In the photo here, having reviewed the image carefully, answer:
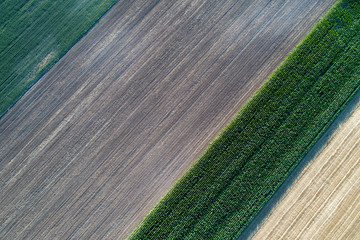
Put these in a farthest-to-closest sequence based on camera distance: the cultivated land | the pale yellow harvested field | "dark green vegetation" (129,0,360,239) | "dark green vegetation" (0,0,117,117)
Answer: "dark green vegetation" (0,0,117,117) < the cultivated land < "dark green vegetation" (129,0,360,239) < the pale yellow harvested field

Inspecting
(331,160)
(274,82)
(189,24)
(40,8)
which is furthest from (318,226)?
(40,8)

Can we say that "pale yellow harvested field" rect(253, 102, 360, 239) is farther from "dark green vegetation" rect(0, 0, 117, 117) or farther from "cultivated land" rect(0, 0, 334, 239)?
Answer: "dark green vegetation" rect(0, 0, 117, 117)

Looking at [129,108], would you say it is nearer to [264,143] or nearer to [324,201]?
[264,143]

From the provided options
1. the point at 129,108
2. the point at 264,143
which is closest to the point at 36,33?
the point at 129,108

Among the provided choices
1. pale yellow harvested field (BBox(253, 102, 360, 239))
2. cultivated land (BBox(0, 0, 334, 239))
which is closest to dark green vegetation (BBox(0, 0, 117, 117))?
cultivated land (BBox(0, 0, 334, 239))

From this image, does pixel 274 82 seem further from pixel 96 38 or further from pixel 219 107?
pixel 96 38

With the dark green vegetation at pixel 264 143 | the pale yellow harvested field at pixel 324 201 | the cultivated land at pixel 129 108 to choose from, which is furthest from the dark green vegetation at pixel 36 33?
the pale yellow harvested field at pixel 324 201
